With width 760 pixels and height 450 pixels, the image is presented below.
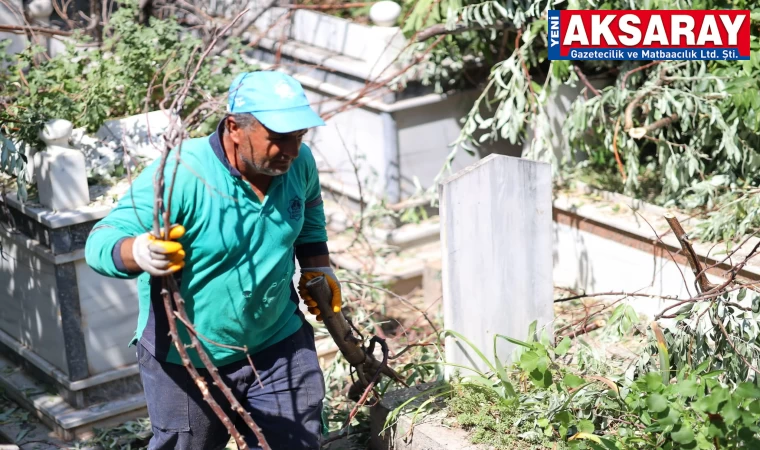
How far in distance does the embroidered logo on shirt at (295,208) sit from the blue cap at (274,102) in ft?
1.20

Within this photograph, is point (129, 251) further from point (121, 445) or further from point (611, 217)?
point (611, 217)

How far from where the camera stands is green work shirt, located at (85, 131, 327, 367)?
2949mm

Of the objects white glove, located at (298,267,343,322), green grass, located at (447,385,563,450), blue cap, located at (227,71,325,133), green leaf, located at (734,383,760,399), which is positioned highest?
blue cap, located at (227,71,325,133)

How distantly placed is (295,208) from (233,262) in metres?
0.32

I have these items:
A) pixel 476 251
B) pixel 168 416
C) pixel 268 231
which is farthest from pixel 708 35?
pixel 168 416

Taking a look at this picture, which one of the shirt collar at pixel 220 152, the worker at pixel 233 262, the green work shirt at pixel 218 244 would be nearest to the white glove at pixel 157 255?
the worker at pixel 233 262

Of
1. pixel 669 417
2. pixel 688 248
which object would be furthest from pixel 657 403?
pixel 688 248

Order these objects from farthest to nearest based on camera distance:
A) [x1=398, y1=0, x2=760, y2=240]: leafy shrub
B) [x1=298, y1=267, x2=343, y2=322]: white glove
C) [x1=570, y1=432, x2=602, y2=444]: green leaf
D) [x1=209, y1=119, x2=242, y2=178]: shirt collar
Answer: [x1=398, y1=0, x2=760, y2=240]: leafy shrub → [x1=298, y1=267, x2=343, y2=322]: white glove → [x1=570, y1=432, x2=602, y2=444]: green leaf → [x1=209, y1=119, x2=242, y2=178]: shirt collar

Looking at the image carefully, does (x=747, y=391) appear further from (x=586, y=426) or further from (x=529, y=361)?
(x=529, y=361)

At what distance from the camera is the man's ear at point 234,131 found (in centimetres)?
301

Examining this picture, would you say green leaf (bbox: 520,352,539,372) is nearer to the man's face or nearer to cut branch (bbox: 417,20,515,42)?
the man's face

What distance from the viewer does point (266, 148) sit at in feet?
9.73

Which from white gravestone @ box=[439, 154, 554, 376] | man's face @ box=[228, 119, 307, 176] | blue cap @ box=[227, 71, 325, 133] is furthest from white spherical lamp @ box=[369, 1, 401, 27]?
man's face @ box=[228, 119, 307, 176]

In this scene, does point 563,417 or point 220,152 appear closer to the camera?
point 220,152
